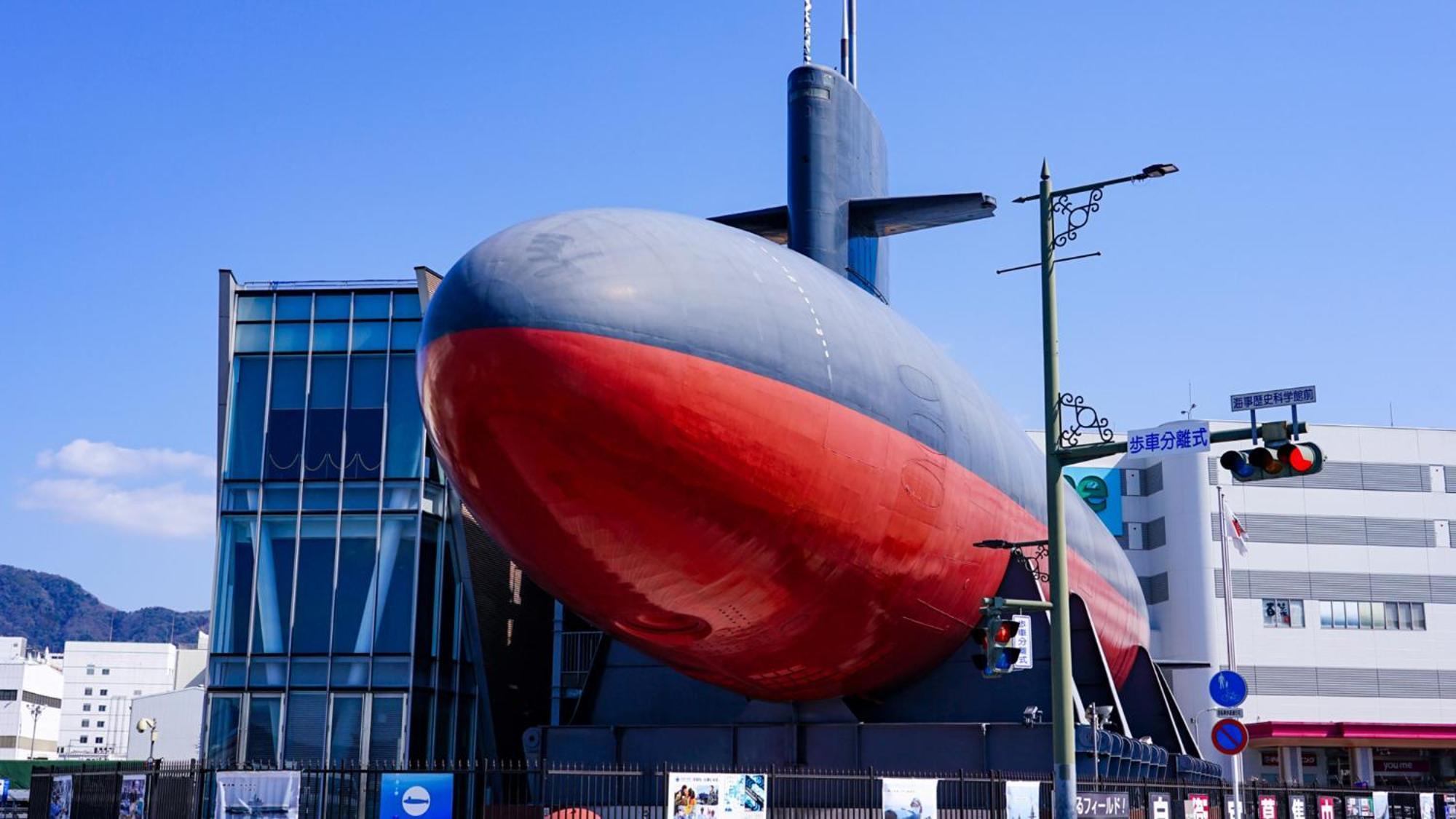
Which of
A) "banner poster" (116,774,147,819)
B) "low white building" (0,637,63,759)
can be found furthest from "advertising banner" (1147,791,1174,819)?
"low white building" (0,637,63,759)

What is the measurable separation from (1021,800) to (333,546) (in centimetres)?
1933

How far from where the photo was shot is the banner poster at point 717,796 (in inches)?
592

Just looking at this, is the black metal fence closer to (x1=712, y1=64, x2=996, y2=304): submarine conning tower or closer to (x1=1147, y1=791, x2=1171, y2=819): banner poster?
(x1=1147, y1=791, x2=1171, y2=819): banner poster

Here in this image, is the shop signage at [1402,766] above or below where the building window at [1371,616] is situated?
below

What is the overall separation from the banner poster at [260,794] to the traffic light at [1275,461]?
10198 millimetres

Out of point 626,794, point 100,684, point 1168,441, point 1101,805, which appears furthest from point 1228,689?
point 100,684

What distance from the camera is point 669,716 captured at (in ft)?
66.1

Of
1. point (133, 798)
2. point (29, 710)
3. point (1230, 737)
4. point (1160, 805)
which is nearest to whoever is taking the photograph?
point (133, 798)

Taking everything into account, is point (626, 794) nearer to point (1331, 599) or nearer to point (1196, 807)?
point (1196, 807)

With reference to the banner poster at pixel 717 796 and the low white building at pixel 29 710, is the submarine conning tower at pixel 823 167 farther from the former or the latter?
the low white building at pixel 29 710

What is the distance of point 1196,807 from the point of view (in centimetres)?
2095

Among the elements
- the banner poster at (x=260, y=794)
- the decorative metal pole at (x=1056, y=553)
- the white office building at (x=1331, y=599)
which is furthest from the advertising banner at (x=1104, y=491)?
the banner poster at (x=260, y=794)

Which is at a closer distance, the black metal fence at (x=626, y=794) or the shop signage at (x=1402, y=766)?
the black metal fence at (x=626, y=794)

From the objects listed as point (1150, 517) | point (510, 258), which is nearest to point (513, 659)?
point (510, 258)
